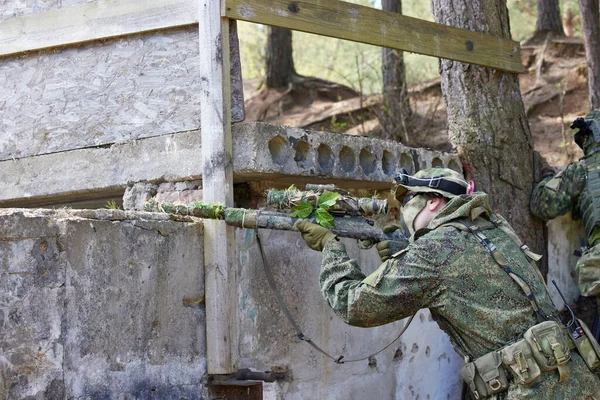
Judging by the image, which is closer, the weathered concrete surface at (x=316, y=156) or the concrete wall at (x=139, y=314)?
the concrete wall at (x=139, y=314)

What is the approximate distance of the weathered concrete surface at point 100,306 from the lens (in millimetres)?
3553

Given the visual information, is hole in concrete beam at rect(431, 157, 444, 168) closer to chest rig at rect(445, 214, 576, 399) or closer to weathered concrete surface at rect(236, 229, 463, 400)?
weathered concrete surface at rect(236, 229, 463, 400)

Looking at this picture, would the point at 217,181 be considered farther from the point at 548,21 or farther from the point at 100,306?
the point at 548,21

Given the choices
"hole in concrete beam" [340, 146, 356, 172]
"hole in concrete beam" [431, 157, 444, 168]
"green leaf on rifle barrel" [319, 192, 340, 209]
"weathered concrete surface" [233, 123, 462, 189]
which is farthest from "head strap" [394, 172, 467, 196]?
"hole in concrete beam" [431, 157, 444, 168]

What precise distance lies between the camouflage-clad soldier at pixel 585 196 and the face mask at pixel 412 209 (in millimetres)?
2601

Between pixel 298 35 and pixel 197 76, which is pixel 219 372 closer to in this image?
pixel 197 76

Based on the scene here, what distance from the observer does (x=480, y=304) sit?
12.3ft

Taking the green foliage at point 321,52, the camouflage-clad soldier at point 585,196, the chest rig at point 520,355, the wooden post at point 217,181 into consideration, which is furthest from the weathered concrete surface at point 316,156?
the green foliage at point 321,52

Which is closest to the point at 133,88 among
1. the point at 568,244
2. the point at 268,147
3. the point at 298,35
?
the point at 268,147

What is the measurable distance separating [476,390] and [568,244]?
406cm

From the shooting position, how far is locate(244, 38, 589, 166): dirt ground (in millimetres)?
10469

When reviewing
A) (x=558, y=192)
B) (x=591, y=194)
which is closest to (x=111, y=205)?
(x=558, y=192)

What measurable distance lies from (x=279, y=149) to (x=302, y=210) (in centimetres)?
67

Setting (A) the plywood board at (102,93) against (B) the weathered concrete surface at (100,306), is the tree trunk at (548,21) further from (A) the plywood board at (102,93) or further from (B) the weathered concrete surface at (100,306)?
(B) the weathered concrete surface at (100,306)
